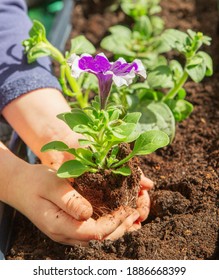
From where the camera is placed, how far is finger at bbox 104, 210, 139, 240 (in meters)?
1.39

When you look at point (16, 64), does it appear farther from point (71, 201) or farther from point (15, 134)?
point (71, 201)

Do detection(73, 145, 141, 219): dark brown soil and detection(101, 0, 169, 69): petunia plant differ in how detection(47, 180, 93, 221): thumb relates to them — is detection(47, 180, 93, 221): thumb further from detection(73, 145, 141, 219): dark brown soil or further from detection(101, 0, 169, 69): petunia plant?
detection(101, 0, 169, 69): petunia plant

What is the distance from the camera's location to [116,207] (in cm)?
Result: 142

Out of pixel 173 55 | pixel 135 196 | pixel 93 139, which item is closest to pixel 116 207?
pixel 135 196

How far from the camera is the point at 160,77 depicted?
1.72m

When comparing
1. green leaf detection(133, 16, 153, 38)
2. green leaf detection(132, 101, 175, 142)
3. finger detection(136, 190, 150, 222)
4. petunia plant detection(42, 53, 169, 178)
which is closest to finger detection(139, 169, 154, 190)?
finger detection(136, 190, 150, 222)

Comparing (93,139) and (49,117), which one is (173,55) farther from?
(93,139)

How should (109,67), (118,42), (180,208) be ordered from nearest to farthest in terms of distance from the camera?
1. (109,67)
2. (180,208)
3. (118,42)

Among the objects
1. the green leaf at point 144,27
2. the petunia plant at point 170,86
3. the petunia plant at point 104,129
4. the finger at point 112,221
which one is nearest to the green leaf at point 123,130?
the petunia plant at point 104,129

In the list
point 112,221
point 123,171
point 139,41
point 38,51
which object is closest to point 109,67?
point 123,171

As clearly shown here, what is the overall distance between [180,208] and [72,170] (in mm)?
311

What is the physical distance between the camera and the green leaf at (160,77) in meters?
1.72

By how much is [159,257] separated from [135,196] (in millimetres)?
173

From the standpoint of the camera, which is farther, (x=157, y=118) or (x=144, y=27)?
(x=144, y=27)
